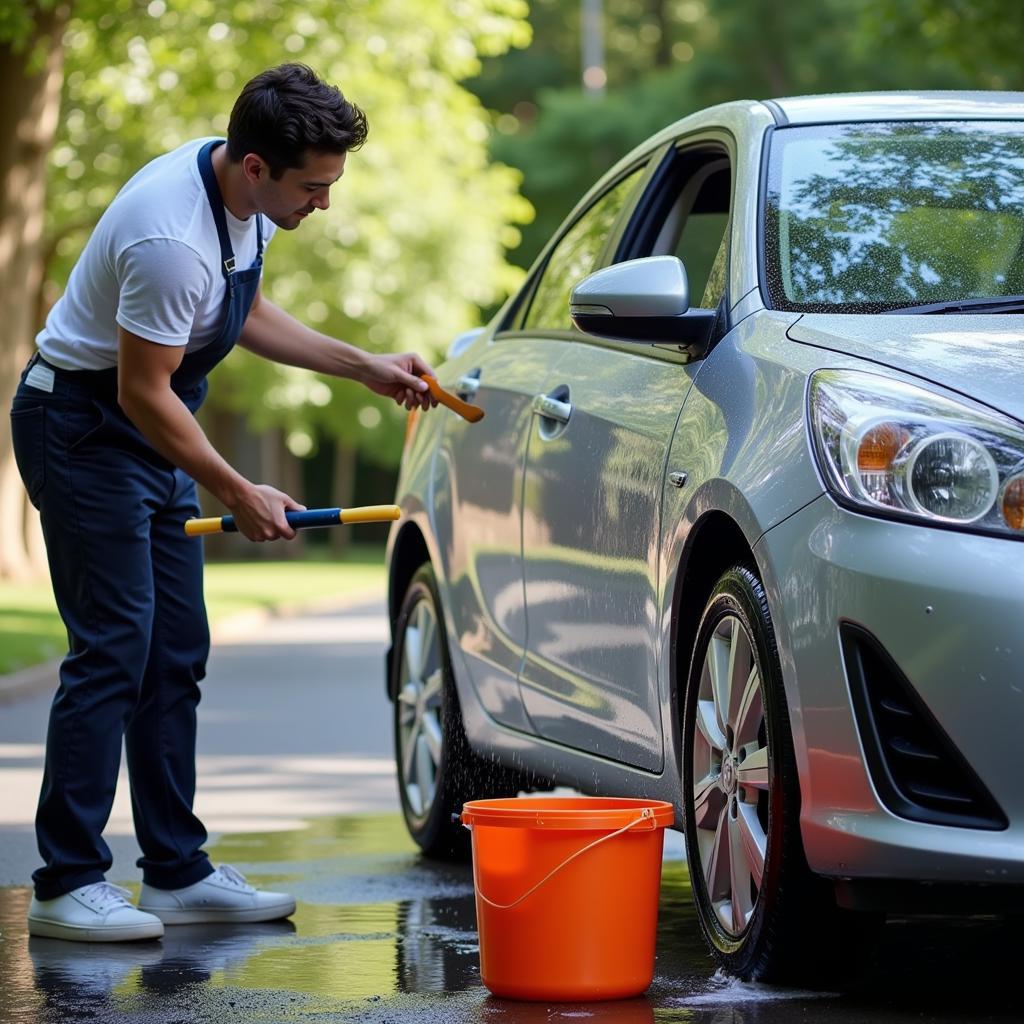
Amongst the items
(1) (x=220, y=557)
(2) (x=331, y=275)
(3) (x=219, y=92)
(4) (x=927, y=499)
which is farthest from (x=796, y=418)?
(1) (x=220, y=557)

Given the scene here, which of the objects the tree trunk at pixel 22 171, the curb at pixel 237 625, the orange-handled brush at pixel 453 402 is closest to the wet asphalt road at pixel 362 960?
the orange-handled brush at pixel 453 402

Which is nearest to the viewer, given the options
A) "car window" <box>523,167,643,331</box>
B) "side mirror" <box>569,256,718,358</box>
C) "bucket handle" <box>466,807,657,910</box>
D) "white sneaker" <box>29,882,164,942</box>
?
"bucket handle" <box>466,807,657,910</box>

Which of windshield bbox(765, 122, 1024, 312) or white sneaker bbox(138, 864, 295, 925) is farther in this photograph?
white sneaker bbox(138, 864, 295, 925)

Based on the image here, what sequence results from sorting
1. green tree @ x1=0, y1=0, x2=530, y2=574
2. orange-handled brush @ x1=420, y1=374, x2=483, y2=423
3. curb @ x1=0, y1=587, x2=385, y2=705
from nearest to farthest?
orange-handled brush @ x1=420, y1=374, x2=483, y2=423, curb @ x1=0, y1=587, x2=385, y2=705, green tree @ x1=0, y1=0, x2=530, y2=574

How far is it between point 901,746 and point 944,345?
2.50ft

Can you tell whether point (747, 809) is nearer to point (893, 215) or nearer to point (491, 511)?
point (893, 215)

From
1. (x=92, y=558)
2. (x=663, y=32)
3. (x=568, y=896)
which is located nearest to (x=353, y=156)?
(x=92, y=558)

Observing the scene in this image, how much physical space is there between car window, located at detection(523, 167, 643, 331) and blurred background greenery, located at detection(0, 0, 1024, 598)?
12.4 m

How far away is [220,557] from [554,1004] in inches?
1378

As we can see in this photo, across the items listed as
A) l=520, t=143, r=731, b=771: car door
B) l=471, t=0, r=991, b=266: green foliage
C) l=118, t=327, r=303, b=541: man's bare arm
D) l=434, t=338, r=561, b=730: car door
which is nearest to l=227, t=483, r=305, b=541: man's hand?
l=118, t=327, r=303, b=541: man's bare arm

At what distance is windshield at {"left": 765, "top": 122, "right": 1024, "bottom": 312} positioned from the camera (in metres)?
4.46

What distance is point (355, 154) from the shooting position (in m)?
25.0

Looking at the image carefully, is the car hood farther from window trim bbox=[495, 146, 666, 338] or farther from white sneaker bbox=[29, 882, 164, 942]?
white sneaker bbox=[29, 882, 164, 942]

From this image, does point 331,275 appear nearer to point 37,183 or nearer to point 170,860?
point 37,183
